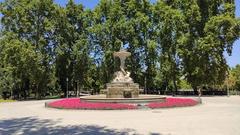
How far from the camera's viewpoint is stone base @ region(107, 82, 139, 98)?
119ft

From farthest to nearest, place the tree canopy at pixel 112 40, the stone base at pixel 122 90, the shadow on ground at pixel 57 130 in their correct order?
the tree canopy at pixel 112 40 < the stone base at pixel 122 90 < the shadow on ground at pixel 57 130

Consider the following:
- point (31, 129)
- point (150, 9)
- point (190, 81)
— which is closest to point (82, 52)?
point (150, 9)

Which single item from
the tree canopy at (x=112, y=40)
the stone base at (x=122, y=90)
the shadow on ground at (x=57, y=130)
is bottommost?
the shadow on ground at (x=57, y=130)

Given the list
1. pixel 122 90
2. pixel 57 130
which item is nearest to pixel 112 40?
pixel 122 90

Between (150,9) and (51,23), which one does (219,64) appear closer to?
(150,9)

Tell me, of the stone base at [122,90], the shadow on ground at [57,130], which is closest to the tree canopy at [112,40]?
the stone base at [122,90]

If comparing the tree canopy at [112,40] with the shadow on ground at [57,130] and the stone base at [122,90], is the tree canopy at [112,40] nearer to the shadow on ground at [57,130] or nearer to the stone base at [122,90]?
the stone base at [122,90]

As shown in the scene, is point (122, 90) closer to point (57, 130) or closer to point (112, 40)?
point (57, 130)

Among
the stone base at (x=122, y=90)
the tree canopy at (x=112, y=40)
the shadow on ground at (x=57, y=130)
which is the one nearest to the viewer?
the shadow on ground at (x=57, y=130)

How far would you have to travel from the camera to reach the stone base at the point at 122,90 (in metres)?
36.1

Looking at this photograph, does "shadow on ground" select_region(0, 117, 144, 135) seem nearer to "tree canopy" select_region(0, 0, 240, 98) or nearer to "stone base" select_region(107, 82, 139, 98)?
"stone base" select_region(107, 82, 139, 98)

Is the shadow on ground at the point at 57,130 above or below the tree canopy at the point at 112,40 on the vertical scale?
below

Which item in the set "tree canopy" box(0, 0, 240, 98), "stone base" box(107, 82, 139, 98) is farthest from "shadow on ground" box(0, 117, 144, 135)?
"tree canopy" box(0, 0, 240, 98)

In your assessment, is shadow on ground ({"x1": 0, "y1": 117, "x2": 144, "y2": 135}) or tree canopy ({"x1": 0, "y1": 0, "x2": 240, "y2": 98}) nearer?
shadow on ground ({"x1": 0, "y1": 117, "x2": 144, "y2": 135})
